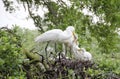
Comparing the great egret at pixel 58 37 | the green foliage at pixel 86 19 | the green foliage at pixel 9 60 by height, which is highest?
the green foliage at pixel 86 19

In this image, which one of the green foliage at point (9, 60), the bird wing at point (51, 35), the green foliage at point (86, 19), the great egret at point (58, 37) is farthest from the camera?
the green foliage at point (86, 19)

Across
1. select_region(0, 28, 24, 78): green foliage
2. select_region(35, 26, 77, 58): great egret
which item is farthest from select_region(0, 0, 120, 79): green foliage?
select_region(0, 28, 24, 78): green foliage

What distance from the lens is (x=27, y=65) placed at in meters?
1.63

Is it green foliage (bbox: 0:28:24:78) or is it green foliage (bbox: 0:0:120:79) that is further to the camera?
green foliage (bbox: 0:0:120:79)

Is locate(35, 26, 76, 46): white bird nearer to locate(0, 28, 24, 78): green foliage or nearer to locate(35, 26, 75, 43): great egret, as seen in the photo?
locate(35, 26, 75, 43): great egret

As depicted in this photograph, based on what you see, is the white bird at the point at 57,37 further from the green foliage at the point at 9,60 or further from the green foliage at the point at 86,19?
the green foliage at the point at 9,60

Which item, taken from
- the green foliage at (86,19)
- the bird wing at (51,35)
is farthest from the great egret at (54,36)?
the green foliage at (86,19)

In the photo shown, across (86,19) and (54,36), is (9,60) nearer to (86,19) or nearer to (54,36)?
(54,36)

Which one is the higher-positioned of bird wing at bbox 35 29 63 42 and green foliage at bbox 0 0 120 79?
green foliage at bbox 0 0 120 79

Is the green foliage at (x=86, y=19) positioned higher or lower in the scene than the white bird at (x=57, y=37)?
higher

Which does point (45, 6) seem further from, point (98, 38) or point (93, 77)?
point (93, 77)

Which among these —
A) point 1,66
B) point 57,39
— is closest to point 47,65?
point 1,66

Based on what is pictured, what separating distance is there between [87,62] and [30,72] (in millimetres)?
329

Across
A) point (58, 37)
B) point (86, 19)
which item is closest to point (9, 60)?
point (58, 37)
